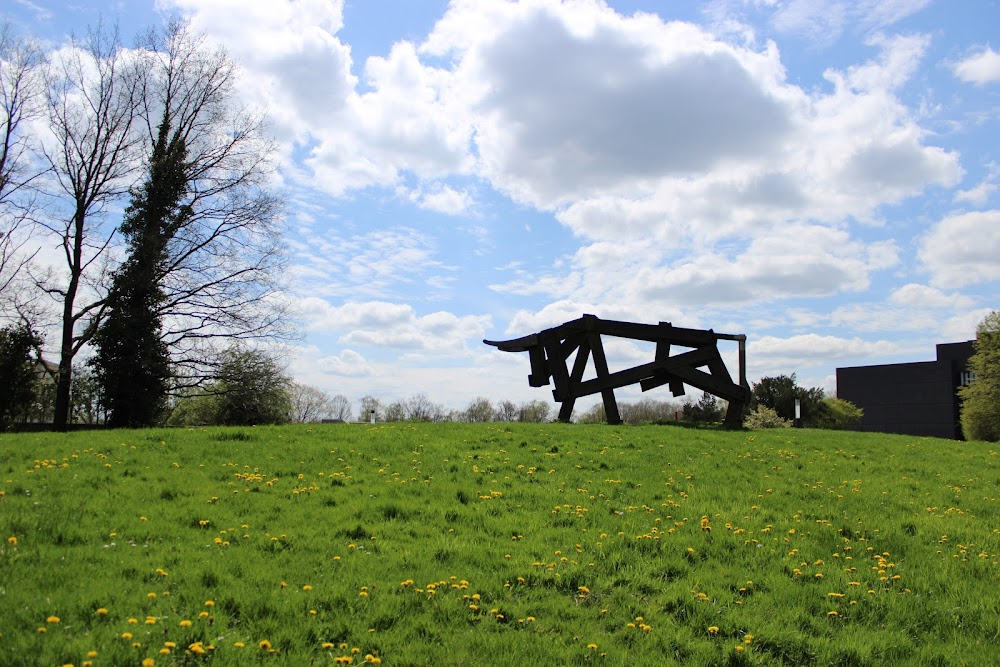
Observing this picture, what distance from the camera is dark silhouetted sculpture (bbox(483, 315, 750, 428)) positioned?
2123cm

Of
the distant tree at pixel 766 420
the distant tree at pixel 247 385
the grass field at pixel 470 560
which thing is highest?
the distant tree at pixel 247 385

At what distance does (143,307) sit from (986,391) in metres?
50.8

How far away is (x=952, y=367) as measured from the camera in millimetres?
69500

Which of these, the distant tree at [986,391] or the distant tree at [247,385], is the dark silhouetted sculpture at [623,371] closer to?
the distant tree at [247,385]

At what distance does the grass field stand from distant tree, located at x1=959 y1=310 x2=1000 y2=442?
36543 millimetres

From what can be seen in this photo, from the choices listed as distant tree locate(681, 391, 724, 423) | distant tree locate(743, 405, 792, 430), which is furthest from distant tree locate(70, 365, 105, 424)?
distant tree locate(681, 391, 724, 423)

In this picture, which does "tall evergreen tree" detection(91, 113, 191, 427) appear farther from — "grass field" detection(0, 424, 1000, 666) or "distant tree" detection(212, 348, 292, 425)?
"grass field" detection(0, 424, 1000, 666)

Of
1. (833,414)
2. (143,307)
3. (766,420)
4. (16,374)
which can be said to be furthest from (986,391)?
(16,374)

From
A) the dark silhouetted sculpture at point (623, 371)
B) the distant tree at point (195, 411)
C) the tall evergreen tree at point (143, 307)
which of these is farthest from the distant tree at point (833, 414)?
the tall evergreen tree at point (143, 307)

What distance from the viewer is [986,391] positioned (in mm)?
42938

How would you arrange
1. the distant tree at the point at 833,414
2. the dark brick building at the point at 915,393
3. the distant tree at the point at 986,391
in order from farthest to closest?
the dark brick building at the point at 915,393
the distant tree at the point at 833,414
the distant tree at the point at 986,391

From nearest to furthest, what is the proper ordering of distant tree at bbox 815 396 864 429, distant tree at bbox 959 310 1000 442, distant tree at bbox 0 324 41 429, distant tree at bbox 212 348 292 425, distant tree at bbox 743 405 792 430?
distant tree at bbox 0 324 41 429, distant tree at bbox 212 348 292 425, distant tree at bbox 743 405 792 430, distant tree at bbox 959 310 1000 442, distant tree at bbox 815 396 864 429

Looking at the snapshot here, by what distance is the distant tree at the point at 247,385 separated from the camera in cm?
3288

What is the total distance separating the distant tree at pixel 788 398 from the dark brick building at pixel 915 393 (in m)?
22.0
